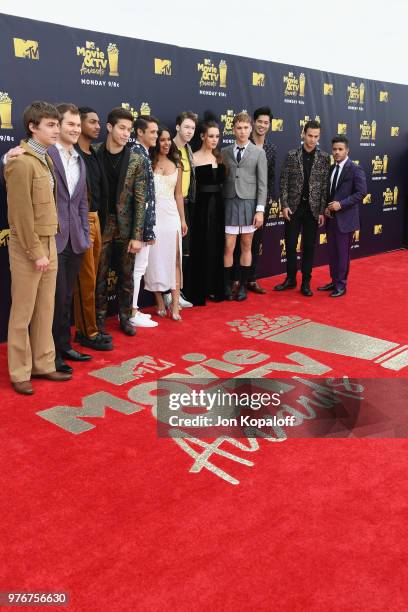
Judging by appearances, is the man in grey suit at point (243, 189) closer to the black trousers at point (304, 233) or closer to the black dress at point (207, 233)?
the black dress at point (207, 233)

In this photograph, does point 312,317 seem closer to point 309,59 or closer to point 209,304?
point 209,304

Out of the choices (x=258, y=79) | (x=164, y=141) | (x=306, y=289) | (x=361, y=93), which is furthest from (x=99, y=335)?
(x=361, y=93)

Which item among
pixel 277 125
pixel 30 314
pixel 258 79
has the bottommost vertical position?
pixel 30 314

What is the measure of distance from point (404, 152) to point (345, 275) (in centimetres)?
349

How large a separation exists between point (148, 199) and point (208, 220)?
3.52ft

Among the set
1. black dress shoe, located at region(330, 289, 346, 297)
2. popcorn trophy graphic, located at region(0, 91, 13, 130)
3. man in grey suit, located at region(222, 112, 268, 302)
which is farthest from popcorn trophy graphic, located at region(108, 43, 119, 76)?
black dress shoe, located at region(330, 289, 346, 297)

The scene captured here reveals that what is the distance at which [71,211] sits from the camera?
3594 mm

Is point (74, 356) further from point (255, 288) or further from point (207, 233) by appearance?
point (255, 288)

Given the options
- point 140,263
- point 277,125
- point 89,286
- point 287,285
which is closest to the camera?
point 89,286

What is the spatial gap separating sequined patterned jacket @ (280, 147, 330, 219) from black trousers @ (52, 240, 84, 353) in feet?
8.61

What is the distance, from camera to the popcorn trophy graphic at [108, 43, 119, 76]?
4.73 meters

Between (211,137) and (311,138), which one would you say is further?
(311,138)

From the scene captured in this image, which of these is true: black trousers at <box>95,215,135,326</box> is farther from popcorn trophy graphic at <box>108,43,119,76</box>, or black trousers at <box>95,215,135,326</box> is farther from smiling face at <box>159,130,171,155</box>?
popcorn trophy graphic at <box>108,43,119,76</box>

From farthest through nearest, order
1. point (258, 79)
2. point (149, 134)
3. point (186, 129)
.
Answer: point (258, 79)
point (186, 129)
point (149, 134)
